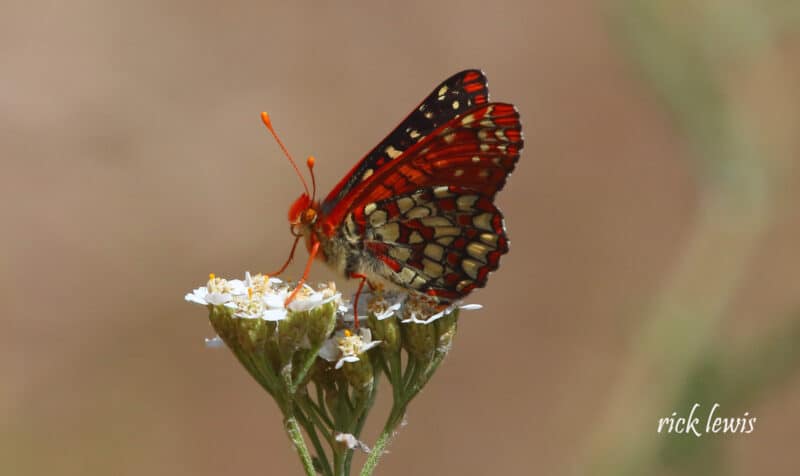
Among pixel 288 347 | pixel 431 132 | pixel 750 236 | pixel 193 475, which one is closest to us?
pixel 288 347

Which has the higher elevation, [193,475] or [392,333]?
[193,475]

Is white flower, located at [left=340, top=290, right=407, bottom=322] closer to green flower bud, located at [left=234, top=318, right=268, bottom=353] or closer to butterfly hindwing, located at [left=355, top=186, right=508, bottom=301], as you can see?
butterfly hindwing, located at [left=355, top=186, right=508, bottom=301]

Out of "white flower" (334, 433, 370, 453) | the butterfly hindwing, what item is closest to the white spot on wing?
the butterfly hindwing

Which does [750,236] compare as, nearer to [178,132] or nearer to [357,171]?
[357,171]

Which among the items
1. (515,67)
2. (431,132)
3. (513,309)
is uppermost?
(515,67)

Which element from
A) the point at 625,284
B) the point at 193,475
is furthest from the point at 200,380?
the point at 625,284

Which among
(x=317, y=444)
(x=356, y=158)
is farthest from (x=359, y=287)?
(x=356, y=158)

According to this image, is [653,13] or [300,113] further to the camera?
[300,113]
